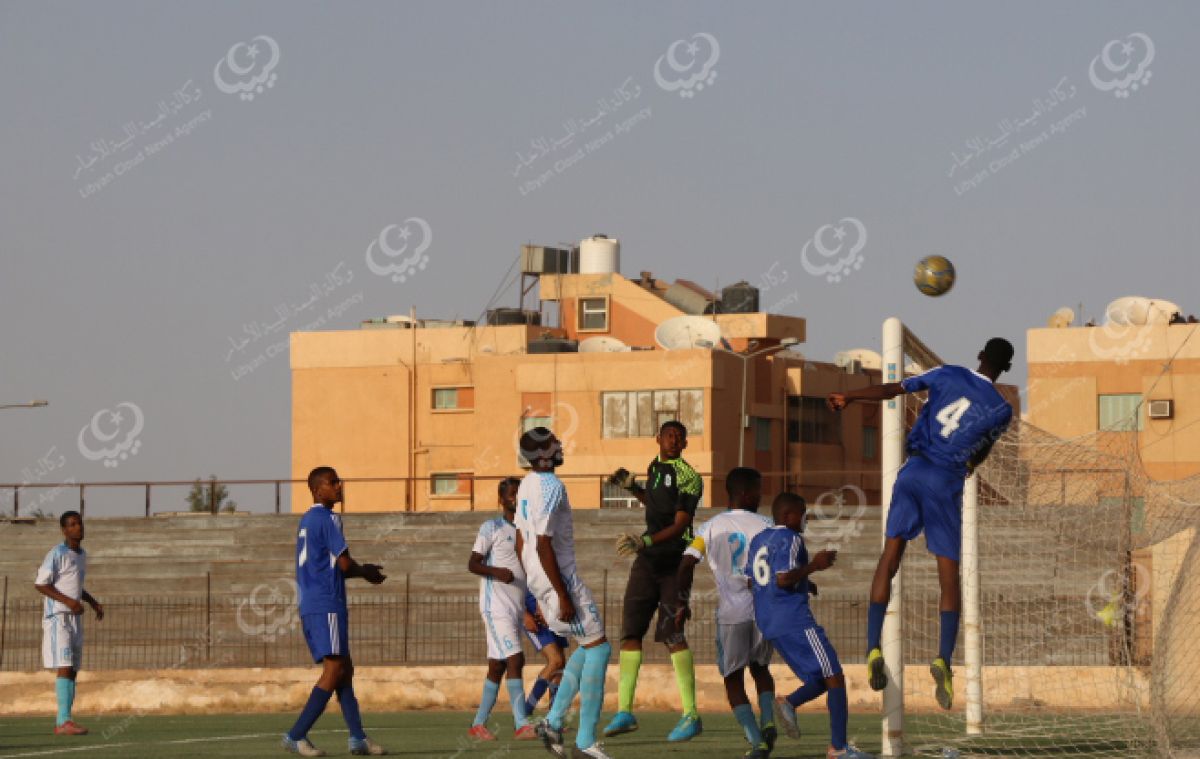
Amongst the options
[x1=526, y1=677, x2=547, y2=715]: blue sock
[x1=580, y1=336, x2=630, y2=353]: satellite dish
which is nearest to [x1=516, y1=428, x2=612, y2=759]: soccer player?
[x1=526, y1=677, x2=547, y2=715]: blue sock

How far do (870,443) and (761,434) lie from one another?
289 inches

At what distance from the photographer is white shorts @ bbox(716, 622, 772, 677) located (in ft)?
→ 41.4

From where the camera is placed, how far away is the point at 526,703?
15125mm

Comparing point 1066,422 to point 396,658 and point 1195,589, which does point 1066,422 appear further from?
point 1195,589

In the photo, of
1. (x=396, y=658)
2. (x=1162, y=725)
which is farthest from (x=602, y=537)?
(x=1162, y=725)

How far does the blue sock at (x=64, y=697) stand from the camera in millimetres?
17172

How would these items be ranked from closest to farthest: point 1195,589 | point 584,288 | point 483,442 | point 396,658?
point 1195,589 < point 396,658 < point 483,442 < point 584,288

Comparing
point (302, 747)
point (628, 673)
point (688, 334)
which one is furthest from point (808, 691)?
point (688, 334)

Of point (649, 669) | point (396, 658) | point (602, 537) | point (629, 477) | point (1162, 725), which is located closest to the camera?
point (1162, 725)

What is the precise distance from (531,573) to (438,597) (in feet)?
87.5

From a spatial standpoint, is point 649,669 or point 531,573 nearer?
point 531,573

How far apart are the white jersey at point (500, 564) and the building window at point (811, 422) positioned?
53.0m

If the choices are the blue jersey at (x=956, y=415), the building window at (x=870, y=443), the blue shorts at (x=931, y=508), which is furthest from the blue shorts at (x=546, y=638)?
the building window at (x=870, y=443)

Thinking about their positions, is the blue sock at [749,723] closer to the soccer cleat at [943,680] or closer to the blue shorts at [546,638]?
the soccer cleat at [943,680]
